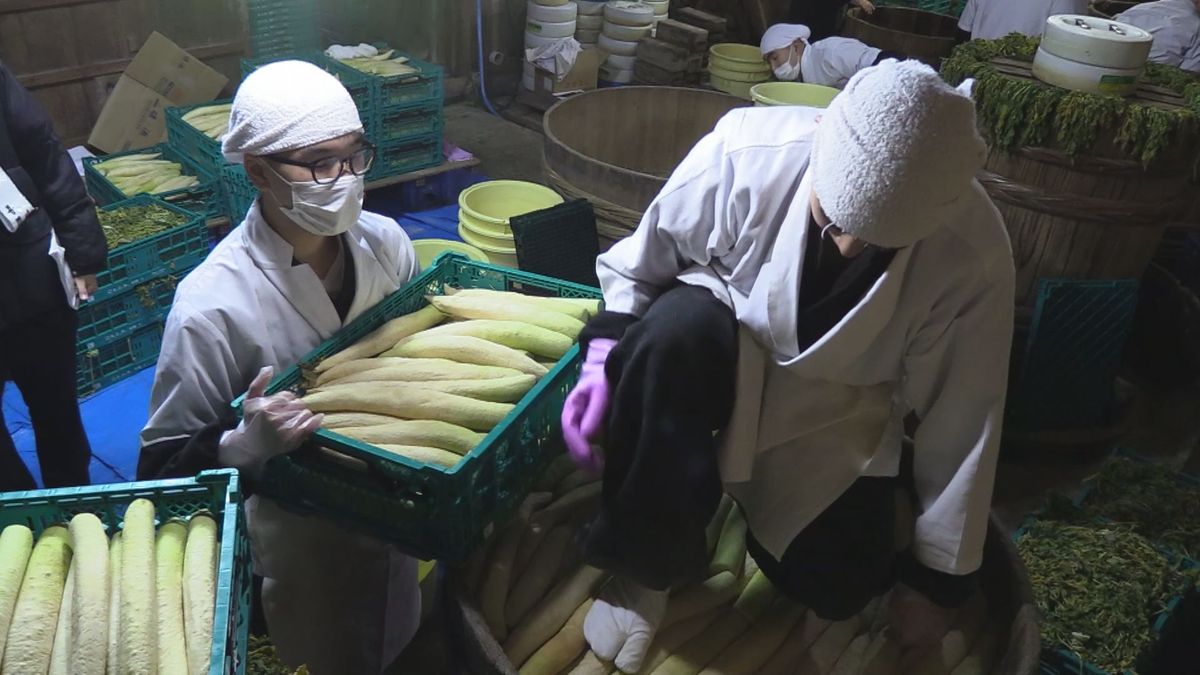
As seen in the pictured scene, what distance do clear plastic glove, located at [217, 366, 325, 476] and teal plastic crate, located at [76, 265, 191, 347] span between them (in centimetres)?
247

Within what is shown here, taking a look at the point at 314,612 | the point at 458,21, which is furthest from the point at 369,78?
the point at 314,612

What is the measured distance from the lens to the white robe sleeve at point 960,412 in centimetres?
188

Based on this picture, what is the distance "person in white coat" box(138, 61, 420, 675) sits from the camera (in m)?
2.08

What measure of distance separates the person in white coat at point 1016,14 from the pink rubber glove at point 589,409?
15.3 feet

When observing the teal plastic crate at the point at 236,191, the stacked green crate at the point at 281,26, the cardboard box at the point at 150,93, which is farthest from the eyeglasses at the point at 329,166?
the stacked green crate at the point at 281,26

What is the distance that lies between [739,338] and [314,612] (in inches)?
56.3

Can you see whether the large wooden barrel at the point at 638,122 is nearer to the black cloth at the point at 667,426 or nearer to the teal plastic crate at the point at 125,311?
the teal plastic crate at the point at 125,311

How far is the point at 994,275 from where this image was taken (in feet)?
6.08

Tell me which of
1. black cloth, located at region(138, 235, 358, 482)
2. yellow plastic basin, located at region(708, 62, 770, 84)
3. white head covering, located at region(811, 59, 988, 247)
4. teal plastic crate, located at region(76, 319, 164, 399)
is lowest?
teal plastic crate, located at region(76, 319, 164, 399)

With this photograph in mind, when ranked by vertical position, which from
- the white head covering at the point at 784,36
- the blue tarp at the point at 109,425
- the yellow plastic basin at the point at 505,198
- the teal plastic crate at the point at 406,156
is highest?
the white head covering at the point at 784,36

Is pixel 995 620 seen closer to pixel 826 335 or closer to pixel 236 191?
pixel 826 335

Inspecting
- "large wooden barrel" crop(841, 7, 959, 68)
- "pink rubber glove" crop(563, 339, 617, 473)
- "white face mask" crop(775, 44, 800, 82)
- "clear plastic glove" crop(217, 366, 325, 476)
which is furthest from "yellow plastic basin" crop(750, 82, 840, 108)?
"clear plastic glove" crop(217, 366, 325, 476)

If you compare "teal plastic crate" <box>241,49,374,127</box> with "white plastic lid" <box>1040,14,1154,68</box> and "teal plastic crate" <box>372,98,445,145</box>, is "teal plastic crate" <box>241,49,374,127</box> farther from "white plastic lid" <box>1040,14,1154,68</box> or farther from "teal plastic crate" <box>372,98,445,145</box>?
"white plastic lid" <box>1040,14,1154,68</box>

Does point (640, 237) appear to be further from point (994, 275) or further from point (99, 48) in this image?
point (99, 48)
